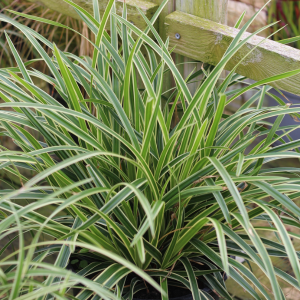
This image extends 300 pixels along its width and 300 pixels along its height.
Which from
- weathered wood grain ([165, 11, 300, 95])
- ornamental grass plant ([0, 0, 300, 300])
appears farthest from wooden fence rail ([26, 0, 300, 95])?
ornamental grass plant ([0, 0, 300, 300])

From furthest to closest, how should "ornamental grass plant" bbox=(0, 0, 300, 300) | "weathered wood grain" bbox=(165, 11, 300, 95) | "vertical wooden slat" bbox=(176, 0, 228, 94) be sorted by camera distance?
"vertical wooden slat" bbox=(176, 0, 228, 94) < "weathered wood grain" bbox=(165, 11, 300, 95) < "ornamental grass plant" bbox=(0, 0, 300, 300)

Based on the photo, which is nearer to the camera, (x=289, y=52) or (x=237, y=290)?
(x=289, y=52)

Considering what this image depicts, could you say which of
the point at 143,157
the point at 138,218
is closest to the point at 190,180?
the point at 143,157

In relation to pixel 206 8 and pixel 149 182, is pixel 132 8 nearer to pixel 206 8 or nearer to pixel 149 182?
pixel 206 8

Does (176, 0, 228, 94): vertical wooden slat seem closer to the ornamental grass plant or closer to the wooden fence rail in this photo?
the wooden fence rail

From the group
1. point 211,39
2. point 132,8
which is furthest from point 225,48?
point 132,8

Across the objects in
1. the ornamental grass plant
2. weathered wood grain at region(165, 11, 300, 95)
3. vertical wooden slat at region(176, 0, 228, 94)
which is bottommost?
the ornamental grass plant

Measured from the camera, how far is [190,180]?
2.95ft

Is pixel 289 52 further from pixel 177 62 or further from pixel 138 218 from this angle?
pixel 138 218

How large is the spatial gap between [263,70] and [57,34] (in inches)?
60.1

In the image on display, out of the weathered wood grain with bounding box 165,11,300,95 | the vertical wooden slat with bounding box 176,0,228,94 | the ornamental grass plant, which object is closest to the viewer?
the ornamental grass plant

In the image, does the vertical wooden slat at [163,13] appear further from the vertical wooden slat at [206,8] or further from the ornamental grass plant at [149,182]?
the ornamental grass plant at [149,182]

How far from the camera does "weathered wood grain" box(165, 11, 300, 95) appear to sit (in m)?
1.05

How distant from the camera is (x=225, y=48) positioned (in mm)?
1158
